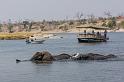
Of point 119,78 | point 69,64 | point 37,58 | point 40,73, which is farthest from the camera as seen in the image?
point 37,58

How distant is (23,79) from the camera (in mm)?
37594

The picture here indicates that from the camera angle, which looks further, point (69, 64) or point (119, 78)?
point (69, 64)

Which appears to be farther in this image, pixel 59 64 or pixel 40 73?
pixel 59 64

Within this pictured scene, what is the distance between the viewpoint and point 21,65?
49.7 meters

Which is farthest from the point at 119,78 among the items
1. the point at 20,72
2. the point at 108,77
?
the point at 20,72

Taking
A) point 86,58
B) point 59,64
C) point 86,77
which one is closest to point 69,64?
point 59,64

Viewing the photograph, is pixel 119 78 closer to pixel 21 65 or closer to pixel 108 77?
pixel 108 77

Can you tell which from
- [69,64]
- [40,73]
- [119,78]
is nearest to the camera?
[119,78]

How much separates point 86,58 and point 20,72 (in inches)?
470

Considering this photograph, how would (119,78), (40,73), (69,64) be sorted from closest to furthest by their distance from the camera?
1. (119,78)
2. (40,73)
3. (69,64)

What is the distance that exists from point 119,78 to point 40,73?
7941 mm

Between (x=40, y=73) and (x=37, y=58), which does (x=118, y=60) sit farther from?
(x=40, y=73)

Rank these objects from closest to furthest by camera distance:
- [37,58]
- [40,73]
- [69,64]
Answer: [40,73]
[69,64]
[37,58]

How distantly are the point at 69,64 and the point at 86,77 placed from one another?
1064 centimetres
